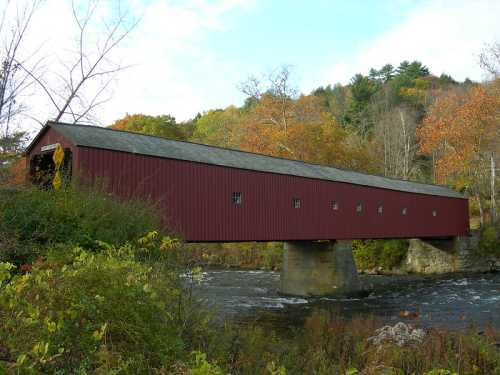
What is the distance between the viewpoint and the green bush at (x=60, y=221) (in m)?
7.59

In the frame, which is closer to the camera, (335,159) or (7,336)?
(7,336)

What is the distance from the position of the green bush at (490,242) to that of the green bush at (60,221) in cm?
2139

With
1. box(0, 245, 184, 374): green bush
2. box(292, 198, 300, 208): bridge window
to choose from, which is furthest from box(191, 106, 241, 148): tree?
box(0, 245, 184, 374): green bush

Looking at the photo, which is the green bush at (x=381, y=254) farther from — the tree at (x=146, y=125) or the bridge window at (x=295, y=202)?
the tree at (x=146, y=125)

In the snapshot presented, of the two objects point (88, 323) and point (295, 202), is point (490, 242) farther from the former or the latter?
point (88, 323)

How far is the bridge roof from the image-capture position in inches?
452

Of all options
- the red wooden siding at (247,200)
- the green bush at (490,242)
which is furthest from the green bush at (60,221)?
the green bush at (490,242)

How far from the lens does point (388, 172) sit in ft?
123

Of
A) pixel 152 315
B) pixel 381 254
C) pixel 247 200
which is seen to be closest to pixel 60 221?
pixel 152 315

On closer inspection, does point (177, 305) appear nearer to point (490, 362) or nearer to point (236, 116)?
point (490, 362)

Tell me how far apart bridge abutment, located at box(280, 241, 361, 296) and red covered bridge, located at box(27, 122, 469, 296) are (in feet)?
2.54

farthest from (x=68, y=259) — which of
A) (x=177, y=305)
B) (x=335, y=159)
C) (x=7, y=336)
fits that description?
(x=335, y=159)

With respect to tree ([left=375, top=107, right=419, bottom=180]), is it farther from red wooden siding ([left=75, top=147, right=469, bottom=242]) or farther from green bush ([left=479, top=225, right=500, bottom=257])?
red wooden siding ([left=75, top=147, right=469, bottom=242])

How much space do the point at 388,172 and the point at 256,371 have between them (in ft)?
113
